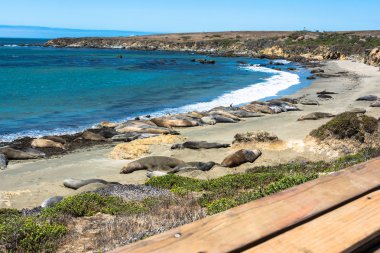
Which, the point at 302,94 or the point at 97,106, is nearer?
the point at 97,106

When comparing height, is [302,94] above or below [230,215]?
below

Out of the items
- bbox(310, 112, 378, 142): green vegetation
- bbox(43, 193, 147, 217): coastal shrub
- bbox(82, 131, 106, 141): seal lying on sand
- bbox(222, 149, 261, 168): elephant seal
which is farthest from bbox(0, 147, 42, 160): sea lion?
bbox(310, 112, 378, 142): green vegetation

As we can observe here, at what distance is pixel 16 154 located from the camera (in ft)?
53.1

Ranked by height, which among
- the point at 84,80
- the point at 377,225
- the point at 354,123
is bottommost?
the point at 84,80

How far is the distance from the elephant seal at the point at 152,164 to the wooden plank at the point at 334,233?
37.8 ft

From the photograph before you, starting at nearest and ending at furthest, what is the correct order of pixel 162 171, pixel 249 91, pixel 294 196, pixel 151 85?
pixel 294 196
pixel 162 171
pixel 249 91
pixel 151 85

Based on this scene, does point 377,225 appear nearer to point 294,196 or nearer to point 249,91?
point 294,196

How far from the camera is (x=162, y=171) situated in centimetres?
1339

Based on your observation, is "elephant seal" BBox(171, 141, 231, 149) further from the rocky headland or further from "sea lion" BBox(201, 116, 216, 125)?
"sea lion" BBox(201, 116, 216, 125)

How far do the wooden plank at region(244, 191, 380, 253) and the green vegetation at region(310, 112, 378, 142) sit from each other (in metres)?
12.8

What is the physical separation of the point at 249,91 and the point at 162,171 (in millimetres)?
25192

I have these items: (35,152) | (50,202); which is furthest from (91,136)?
(50,202)

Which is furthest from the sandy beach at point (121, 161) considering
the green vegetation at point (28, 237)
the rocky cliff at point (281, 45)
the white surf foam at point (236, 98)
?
the rocky cliff at point (281, 45)

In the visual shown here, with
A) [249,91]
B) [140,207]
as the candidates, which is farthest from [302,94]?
[140,207]
